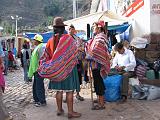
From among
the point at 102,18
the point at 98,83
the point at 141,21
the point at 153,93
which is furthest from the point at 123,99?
the point at 102,18

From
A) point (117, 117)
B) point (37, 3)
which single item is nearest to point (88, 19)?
point (117, 117)

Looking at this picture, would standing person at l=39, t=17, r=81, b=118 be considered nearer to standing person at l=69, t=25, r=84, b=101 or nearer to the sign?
standing person at l=69, t=25, r=84, b=101

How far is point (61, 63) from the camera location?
273 inches

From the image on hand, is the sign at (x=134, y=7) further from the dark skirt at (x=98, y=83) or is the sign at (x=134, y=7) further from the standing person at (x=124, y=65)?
the dark skirt at (x=98, y=83)

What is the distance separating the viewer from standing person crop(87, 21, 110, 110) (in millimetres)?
7691

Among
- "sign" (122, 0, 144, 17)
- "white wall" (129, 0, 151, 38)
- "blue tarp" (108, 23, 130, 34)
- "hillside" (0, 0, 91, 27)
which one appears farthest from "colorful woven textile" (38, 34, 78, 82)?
"hillside" (0, 0, 91, 27)

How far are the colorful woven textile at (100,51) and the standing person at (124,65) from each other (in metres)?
0.82

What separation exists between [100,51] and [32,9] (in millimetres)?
86984

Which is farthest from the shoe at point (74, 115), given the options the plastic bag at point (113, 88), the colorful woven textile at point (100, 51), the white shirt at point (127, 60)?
the white shirt at point (127, 60)

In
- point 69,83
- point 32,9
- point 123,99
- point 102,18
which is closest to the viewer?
point 69,83

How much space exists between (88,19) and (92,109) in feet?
16.3

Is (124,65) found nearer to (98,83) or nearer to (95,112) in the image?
(98,83)

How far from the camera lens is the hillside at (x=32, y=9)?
83875 mm

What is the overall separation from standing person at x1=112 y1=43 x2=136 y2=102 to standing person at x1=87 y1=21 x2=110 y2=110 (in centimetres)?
75
